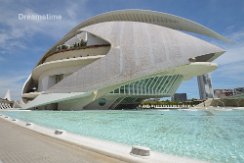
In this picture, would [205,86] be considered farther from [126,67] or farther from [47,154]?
[47,154]

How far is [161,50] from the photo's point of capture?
27.0 metres

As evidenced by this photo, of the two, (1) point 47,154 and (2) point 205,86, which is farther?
(2) point 205,86

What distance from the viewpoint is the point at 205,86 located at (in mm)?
67500

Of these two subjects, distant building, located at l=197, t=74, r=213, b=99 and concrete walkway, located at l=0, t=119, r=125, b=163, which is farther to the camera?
distant building, located at l=197, t=74, r=213, b=99

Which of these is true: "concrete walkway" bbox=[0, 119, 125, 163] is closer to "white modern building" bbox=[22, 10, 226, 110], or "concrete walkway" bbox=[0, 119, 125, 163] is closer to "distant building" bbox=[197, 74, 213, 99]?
"white modern building" bbox=[22, 10, 226, 110]

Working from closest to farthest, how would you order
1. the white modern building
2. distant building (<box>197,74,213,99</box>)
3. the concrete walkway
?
the concrete walkway < the white modern building < distant building (<box>197,74,213,99</box>)

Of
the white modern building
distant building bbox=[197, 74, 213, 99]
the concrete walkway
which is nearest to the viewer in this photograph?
the concrete walkway

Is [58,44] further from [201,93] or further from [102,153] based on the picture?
[201,93]

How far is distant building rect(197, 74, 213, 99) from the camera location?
220 feet

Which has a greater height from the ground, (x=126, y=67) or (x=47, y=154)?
(x=126, y=67)

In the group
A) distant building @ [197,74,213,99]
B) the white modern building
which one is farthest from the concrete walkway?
distant building @ [197,74,213,99]

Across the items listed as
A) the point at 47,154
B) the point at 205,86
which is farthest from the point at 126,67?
the point at 205,86

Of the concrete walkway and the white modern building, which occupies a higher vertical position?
the white modern building

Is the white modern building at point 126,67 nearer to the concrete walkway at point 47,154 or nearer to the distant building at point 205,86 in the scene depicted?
the concrete walkway at point 47,154
